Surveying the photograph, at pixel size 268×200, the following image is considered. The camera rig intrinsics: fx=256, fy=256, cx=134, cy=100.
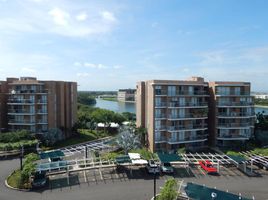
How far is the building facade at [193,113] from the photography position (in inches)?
1761

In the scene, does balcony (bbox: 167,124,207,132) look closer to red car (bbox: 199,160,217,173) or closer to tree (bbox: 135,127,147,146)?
tree (bbox: 135,127,147,146)

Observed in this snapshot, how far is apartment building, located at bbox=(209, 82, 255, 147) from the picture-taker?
1886 inches

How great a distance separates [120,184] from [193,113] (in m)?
22.4

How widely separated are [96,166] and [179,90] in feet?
67.7

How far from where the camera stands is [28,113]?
51562 millimetres

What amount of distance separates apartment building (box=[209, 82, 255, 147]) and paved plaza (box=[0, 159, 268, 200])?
13.4m

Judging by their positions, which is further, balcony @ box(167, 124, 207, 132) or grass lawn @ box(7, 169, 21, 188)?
balcony @ box(167, 124, 207, 132)

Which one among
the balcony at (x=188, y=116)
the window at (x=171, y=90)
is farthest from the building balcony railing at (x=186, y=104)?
the balcony at (x=188, y=116)

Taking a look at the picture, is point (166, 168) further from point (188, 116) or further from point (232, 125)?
point (232, 125)

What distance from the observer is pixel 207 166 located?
34594 mm

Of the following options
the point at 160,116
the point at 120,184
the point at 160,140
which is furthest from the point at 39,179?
the point at 160,116

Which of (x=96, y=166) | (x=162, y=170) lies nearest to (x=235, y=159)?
(x=162, y=170)

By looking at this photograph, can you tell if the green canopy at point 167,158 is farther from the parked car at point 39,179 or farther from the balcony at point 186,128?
the parked car at point 39,179

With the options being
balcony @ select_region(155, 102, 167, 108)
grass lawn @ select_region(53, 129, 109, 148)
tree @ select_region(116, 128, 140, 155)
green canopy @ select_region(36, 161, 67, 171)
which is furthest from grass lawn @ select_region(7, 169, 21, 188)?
balcony @ select_region(155, 102, 167, 108)
